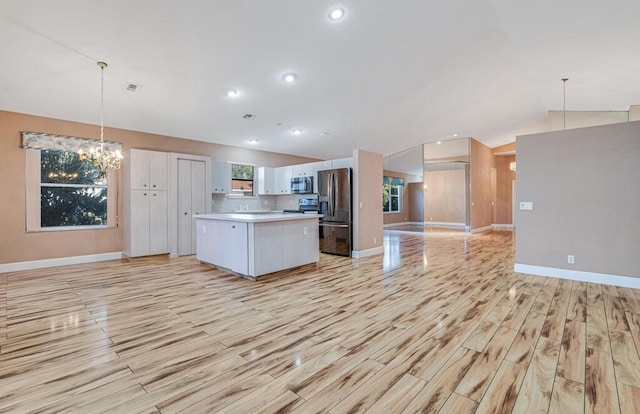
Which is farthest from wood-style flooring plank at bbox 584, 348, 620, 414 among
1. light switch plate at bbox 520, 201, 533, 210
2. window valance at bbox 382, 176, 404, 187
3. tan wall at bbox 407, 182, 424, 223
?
tan wall at bbox 407, 182, 424, 223

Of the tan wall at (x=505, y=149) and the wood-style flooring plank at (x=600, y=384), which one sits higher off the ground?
the tan wall at (x=505, y=149)

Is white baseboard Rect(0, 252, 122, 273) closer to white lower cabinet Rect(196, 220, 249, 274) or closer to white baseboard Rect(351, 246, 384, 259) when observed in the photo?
white lower cabinet Rect(196, 220, 249, 274)

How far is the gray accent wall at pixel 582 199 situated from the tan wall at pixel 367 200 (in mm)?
2637

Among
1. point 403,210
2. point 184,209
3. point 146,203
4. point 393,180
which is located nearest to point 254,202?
point 184,209

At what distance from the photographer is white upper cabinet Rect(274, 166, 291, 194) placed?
7664 mm

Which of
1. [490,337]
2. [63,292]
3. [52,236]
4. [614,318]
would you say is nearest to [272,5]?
[490,337]

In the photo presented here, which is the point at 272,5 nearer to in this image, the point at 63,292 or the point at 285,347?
the point at 285,347

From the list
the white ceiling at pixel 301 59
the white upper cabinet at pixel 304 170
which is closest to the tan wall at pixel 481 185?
the white ceiling at pixel 301 59

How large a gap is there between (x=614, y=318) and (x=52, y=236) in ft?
27.5

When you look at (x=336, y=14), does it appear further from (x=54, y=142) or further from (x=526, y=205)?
(x=54, y=142)

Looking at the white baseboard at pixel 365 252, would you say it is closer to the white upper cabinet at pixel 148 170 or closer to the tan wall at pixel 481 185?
the white upper cabinet at pixel 148 170

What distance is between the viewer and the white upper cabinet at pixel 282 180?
25.1ft

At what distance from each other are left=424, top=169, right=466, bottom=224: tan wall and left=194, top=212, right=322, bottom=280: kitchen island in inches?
378

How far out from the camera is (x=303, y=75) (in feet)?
15.9
